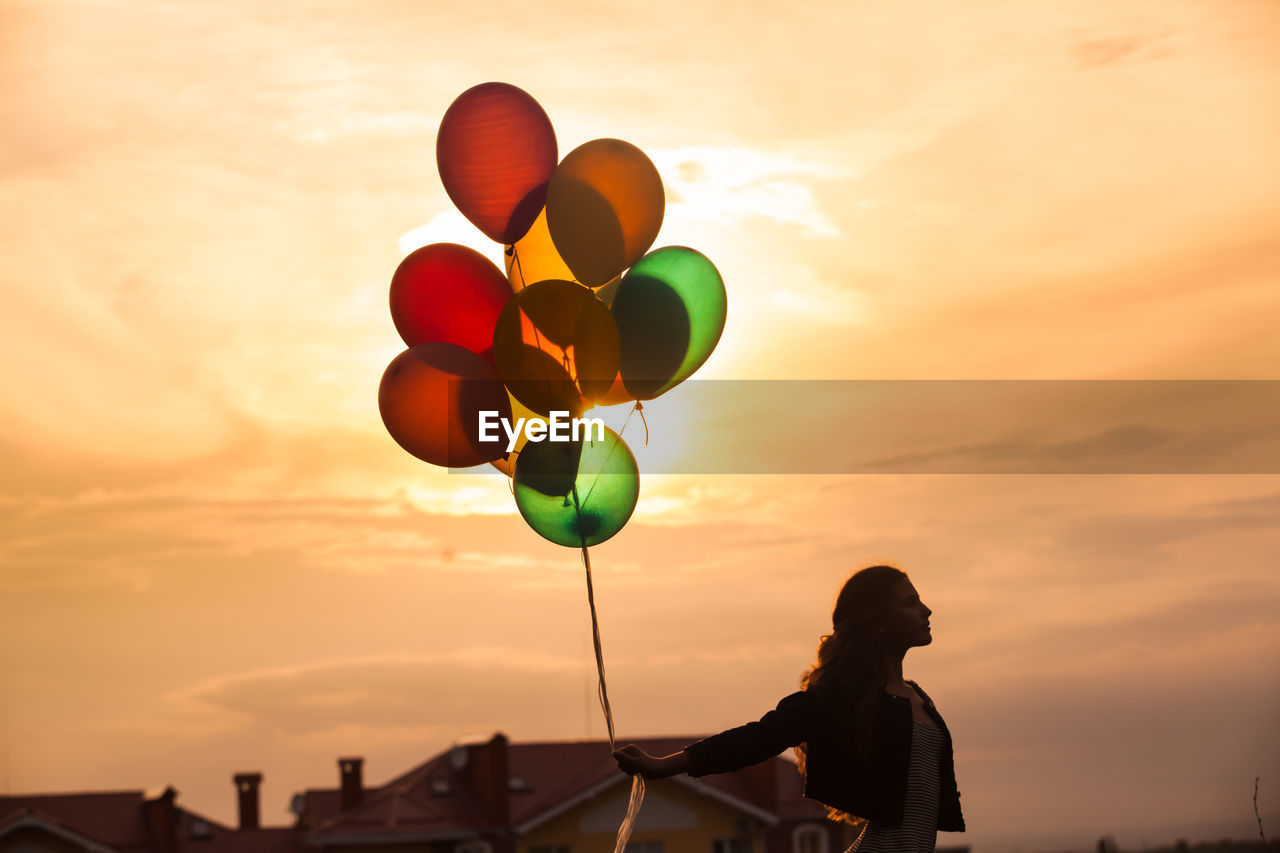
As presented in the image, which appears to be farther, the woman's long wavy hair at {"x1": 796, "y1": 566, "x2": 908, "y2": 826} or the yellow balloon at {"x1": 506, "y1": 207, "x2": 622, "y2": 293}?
the yellow balloon at {"x1": 506, "y1": 207, "x2": 622, "y2": 293}

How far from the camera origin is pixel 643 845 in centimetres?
2625

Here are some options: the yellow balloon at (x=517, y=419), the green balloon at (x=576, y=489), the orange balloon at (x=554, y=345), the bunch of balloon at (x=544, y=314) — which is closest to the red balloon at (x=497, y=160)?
the bunch of balloon at (x=544, y=314)

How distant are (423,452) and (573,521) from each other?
663 millimetres

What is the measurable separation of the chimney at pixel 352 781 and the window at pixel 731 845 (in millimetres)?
7357

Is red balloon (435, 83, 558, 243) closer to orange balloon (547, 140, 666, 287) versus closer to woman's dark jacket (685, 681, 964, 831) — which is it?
orange balloon (547, 140, 666, 287)

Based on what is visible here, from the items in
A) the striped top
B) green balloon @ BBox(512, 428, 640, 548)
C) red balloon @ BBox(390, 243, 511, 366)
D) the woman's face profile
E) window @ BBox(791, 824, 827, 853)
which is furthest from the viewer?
window @ BBox(791, 824, 827, 853)

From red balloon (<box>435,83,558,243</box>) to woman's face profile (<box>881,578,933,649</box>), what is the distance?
93.5 inches

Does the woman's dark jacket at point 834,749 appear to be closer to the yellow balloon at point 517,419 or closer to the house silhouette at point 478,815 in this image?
the yellow balloon at point 517,419

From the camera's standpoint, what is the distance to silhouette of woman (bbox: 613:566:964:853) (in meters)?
3.32

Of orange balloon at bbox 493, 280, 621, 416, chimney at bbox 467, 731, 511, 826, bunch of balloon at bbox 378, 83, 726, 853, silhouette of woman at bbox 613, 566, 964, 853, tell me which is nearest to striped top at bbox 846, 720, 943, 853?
silhouette of woman at bbox 613, 566, 964, 853

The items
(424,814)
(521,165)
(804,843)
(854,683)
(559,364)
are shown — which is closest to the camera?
(854,683)

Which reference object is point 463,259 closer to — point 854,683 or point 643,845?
point 854,683

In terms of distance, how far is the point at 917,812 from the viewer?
3338 millimetres

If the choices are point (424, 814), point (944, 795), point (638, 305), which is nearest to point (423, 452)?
point (638, 305)
